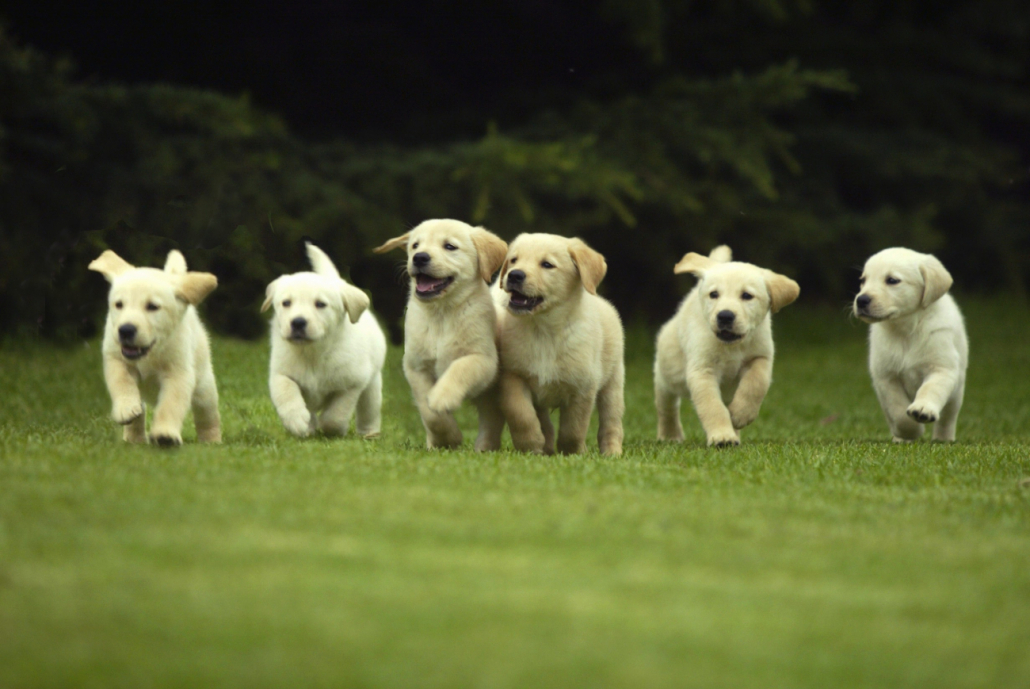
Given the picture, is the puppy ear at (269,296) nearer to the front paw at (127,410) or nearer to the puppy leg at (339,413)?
the puppy leg at (339,413)

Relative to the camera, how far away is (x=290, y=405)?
486cm

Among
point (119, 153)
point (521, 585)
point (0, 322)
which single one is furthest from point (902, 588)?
point (119, 153)

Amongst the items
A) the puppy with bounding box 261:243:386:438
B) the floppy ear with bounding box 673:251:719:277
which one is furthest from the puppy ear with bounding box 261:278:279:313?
the floppy ear with bounding box 673:251:719:277

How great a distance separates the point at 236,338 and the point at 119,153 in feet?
16.8

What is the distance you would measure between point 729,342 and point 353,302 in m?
1.74

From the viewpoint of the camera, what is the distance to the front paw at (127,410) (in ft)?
14.2

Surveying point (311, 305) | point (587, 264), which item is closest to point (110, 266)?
point (311, 305)

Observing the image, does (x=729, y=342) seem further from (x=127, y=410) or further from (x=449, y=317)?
(x=127, y=410)

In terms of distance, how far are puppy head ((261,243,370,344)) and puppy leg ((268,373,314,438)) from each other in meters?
0.20

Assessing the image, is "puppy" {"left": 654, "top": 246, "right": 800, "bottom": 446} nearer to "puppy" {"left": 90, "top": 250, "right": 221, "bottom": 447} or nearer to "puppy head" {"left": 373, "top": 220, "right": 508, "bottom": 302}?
"puppy head" {"left": 373, "top": 220, "right": 508, "bottom": 302}

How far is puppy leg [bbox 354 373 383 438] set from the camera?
219 inches

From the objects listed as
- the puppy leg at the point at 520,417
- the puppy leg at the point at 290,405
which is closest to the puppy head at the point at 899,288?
the puppy leg at the point at 520,417

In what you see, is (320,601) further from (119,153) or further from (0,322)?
(119,153)

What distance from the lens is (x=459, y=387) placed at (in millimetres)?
4602
